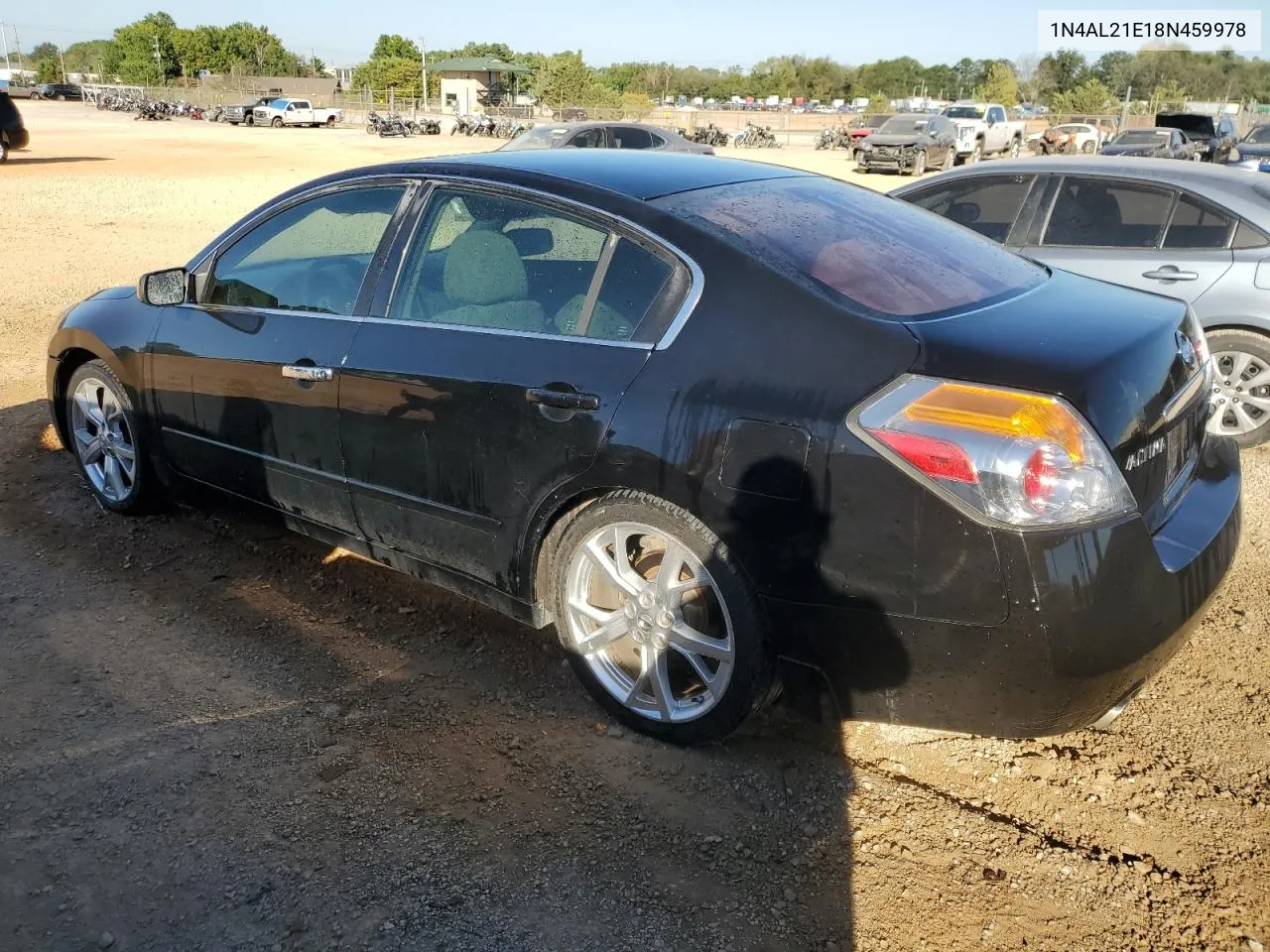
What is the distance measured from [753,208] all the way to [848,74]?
432 ft

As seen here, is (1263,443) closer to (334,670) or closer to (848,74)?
(334,670)

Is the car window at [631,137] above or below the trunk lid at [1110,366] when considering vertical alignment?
above

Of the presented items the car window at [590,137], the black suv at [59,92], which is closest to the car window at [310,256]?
the car window at [590,137]

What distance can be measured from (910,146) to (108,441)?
94.2 ft

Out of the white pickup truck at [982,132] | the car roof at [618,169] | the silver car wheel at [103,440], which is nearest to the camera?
the car roof at [618,169]

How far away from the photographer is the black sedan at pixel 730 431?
2434 millimetres

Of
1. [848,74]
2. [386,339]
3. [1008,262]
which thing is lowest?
[386,339]

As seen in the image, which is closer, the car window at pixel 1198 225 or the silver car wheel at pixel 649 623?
the silver car wheel at pixel 649 623

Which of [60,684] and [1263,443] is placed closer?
[60,684]

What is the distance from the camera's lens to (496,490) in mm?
3168

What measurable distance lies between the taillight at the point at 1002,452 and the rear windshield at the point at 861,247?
0.35 metres

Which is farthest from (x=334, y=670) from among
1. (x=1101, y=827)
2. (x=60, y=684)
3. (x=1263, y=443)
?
(x=1263, y=443)

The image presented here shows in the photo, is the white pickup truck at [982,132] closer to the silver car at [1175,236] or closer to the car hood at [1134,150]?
the car hood at [1134,150]

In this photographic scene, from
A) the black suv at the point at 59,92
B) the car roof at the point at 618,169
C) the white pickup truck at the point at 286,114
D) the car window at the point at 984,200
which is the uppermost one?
the black suv at the point at 59,92
